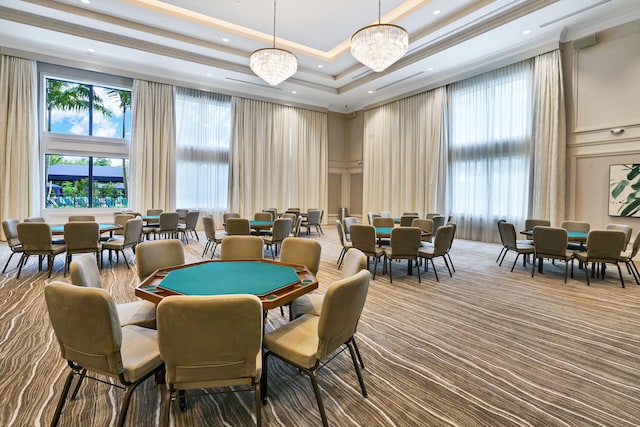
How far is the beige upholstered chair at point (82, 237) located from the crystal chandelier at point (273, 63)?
14.0 feet

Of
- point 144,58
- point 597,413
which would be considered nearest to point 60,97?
point 144,58

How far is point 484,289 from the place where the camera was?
4609 millimetres

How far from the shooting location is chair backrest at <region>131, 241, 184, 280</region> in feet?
9.43

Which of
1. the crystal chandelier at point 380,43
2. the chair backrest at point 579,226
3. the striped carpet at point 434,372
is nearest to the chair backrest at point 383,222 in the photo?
the striped carpet at point 434,372

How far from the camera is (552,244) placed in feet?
16.3

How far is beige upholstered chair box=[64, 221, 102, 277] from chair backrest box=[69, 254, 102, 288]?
119 inches

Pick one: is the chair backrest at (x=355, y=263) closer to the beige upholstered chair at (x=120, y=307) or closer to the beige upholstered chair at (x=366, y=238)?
the beige upholstered chair at (x=120, y=307)

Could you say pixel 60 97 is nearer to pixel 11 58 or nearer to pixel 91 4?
pixel 11 58

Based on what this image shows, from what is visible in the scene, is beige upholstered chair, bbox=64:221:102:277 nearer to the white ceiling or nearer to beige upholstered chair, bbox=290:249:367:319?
beige upholstered chair, bbox=290:249:367:319

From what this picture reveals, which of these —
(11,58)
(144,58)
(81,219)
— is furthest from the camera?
(144,58)

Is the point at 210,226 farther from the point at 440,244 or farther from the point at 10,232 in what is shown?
the point at 440,244

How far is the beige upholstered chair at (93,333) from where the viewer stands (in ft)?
4.99

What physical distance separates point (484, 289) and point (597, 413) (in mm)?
2679

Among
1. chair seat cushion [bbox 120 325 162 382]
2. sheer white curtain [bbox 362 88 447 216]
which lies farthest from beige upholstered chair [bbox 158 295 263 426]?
sheer white curtain [bbox 362 88 447 216]
